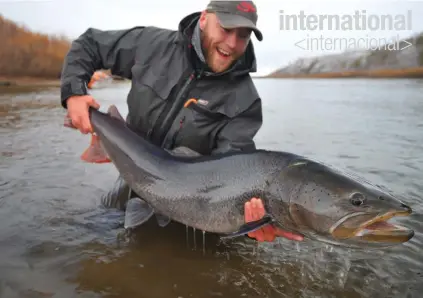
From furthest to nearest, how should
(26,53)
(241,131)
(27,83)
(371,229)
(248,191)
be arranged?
1. (26,53)
2. (27,83)
3. (241,131)
4. (248,191)
5. (371,229)

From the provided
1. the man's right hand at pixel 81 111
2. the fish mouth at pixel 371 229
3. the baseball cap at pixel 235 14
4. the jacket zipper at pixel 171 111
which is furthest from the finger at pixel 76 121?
the fish mouth at pixel 371 229

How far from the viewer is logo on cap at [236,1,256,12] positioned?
10.5ft

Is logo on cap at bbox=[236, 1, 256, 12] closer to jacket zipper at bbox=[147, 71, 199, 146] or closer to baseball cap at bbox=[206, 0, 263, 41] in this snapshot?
baseball cap at bbox=[206, 0, 263, 41]

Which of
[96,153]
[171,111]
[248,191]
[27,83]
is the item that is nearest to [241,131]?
[171,111]

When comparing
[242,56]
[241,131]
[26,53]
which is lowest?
[241,131]

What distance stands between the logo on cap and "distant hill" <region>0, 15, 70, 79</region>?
2701 cm

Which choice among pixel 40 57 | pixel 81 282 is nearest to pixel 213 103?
pixel 81 282

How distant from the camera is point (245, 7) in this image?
325 centimetres

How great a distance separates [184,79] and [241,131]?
74cm

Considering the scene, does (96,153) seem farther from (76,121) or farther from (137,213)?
(137,213)

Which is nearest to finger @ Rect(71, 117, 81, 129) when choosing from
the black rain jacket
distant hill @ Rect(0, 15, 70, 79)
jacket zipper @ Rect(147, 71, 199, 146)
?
the black rain jacket

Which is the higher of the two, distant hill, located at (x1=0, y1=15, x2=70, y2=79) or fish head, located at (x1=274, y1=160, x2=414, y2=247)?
distant hill, located at (x1=0, y1=15, x2=70, y2=79)

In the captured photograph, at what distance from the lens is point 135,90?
372 cm

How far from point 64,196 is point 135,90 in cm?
181
